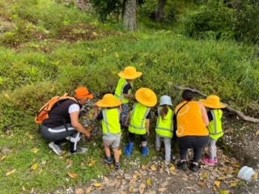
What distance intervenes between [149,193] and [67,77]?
3410 mm

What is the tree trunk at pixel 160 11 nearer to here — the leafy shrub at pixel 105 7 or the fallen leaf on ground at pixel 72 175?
the leafy shrub at pixel 105 7

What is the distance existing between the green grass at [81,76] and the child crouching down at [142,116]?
229 mm

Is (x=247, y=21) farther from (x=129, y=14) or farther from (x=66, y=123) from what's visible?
(x=66, y=123)

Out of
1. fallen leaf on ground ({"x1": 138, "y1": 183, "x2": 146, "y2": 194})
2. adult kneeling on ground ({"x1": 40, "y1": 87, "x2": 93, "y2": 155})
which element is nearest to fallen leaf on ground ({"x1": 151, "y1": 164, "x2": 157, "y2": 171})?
fallen leaf on ground ({"x1": 138, "y1": 183, "x2": 146, "y2": 194})

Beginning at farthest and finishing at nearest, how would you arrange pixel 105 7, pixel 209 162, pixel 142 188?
pixel 105 7, pixel 209 162, pixel 142 188

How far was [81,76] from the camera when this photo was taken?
9.62 m

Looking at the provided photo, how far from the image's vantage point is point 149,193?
7.52 m

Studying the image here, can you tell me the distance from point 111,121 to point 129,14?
745 centimetres

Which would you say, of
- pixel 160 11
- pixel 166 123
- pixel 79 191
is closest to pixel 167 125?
pixel 166 123

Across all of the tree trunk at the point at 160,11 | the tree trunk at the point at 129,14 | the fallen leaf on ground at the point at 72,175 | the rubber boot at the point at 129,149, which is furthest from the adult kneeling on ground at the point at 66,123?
the tree trunk at the point at 160,11

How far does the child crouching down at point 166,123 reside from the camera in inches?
315

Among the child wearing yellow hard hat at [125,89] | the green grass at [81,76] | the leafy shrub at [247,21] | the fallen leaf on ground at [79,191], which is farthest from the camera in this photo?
the leafy shrub at [247,21]

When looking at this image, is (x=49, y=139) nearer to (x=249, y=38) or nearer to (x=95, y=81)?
(x=95, y=81)

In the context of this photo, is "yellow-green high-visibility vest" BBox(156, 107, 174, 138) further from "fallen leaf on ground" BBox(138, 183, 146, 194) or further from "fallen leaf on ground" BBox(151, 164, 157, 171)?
"fallen leaf on ground" BBox(138, 183, 146, 194)
